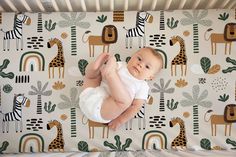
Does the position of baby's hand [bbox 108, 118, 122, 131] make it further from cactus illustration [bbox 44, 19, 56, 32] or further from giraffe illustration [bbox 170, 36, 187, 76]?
cactus illustration [bbox 44, 19, 56, 32]

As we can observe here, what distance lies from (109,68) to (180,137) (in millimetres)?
382

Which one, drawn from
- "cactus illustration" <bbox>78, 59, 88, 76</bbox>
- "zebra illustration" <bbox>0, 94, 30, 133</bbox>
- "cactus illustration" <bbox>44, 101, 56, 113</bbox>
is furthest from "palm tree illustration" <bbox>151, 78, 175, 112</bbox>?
"zebra illustration" <bbox>0, 94, 30, 133</bbox>

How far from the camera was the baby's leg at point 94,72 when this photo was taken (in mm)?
1266

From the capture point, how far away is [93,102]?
1.28 m

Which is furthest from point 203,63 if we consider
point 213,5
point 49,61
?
point 49,61

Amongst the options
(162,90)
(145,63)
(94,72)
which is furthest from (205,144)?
(94,72)

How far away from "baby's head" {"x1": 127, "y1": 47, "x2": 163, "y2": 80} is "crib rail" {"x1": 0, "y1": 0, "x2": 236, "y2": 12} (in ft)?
0.80

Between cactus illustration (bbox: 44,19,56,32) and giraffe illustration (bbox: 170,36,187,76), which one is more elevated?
cactus illustration (bbox: 44,19,56,32)

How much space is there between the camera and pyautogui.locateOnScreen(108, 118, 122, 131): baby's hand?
4.34 ft

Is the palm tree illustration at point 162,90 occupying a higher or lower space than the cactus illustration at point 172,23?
lower

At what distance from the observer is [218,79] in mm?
1376

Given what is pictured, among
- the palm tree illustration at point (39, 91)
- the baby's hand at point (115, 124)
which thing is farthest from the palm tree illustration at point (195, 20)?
the palm tree illustration at point (39, 91)

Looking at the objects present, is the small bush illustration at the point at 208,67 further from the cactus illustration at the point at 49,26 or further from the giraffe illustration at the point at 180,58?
the cactus illustration at the point at 49,26

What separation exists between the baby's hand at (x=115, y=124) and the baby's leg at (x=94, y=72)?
150 mm
